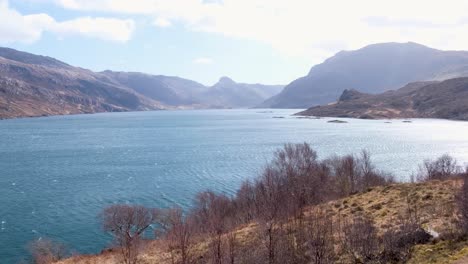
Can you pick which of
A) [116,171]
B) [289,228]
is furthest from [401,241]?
[116,171]

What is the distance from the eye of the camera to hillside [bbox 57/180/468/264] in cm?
2862

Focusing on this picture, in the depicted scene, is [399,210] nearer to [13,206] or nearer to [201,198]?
[201,198]

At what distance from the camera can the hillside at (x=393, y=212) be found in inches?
1127

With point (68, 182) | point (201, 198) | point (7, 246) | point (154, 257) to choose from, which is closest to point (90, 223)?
point (7, 246)

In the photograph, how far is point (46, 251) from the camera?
59375mm

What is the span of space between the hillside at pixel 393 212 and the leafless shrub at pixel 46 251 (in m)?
4.34

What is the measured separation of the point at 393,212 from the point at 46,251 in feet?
148

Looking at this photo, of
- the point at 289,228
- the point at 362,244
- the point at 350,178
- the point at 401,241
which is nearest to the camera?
the point at 362,244

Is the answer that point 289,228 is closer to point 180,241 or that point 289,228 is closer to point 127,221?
point 180,241

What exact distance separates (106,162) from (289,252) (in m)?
115

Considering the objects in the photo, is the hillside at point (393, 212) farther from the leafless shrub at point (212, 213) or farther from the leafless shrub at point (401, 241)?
the leafless shrub at point (212, 213)

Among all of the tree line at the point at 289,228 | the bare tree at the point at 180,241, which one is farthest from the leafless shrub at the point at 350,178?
the bare tree at the point at 180,241

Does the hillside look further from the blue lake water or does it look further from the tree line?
the blue lake water

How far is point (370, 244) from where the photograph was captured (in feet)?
97.5
